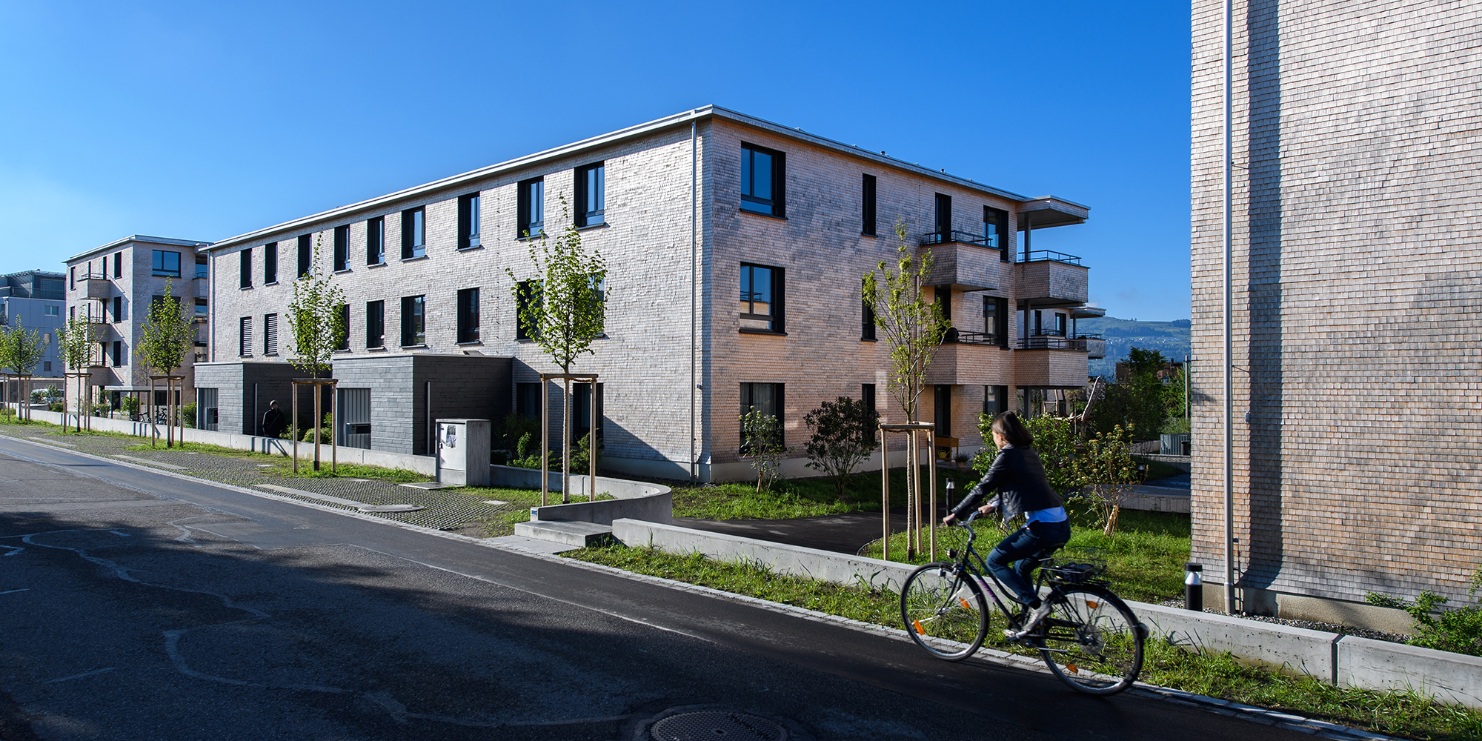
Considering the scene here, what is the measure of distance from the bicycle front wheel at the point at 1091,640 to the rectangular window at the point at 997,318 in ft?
78.2

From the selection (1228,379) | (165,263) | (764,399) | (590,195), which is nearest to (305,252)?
(590,195)

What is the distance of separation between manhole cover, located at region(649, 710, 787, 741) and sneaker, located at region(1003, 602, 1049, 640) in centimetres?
219

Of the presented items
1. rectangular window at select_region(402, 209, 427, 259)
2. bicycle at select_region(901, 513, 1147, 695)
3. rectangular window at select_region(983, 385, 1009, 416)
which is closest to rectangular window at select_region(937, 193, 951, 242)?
rectangular window at select_region(983, 385, 1009, 416)

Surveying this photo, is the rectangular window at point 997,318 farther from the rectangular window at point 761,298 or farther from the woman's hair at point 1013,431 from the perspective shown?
the woman's hair at point 1013,431

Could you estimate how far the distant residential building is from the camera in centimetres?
9581

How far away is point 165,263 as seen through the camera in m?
53.7

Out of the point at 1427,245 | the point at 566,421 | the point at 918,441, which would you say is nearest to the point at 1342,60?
the point at 1427,245

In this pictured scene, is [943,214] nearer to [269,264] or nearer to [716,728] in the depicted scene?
[716,728]

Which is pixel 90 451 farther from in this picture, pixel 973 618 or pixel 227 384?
pixel 973 618

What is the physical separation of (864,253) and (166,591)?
19668 mm

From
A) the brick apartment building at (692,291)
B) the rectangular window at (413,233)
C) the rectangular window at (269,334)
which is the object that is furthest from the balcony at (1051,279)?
the rectangular window at (269,334)

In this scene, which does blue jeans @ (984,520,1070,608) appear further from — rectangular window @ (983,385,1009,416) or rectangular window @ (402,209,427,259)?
rectangular window @ (402,209,427,259)

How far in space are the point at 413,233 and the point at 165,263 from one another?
3253cm

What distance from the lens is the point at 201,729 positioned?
530 cm
